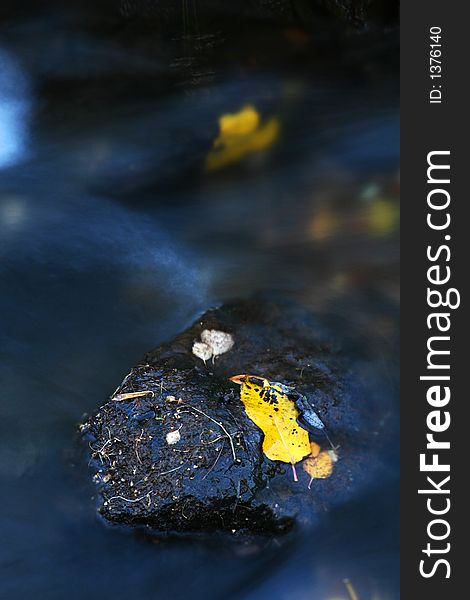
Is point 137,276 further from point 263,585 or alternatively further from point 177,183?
point 263,585

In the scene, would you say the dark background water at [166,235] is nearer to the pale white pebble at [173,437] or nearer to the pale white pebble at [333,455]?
the pale white pebble at [333,455]

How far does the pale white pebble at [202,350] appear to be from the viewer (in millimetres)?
3961

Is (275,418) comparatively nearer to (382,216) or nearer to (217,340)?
(217,340)

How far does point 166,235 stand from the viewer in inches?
197

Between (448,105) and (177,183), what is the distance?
2.29 meters

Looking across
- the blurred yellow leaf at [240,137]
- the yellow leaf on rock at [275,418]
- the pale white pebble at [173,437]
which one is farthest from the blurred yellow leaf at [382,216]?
the pale white pebble at [173,437]

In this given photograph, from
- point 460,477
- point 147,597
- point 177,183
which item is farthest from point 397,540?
point 177,183

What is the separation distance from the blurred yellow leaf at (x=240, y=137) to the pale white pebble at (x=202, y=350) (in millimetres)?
2061

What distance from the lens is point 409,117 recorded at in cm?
526

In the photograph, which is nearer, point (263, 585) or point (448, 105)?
point (263, 585)

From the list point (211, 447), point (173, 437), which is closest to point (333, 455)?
point (211, 447)

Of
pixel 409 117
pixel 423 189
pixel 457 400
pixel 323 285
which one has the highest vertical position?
pixel 409 117

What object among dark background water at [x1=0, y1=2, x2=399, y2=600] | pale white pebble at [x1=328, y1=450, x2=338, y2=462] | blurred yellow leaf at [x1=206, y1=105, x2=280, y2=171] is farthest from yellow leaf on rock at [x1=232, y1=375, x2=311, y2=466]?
blurred yellow leaf at [x1=206, y1=105, x2=280, y2=171]

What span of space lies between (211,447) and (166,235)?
2194 millimetres
